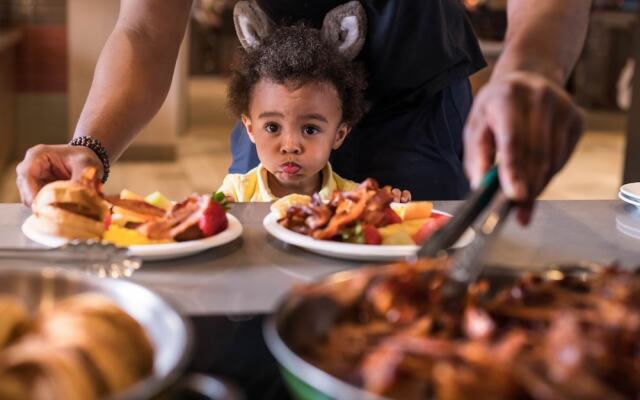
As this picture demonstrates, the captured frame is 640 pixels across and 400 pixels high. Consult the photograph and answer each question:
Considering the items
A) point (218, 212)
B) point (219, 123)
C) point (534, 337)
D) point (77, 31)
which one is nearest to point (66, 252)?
point (218, 212)

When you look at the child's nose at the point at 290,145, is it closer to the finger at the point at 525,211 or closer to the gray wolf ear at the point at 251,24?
the gray wolf ear at the point at 251,24

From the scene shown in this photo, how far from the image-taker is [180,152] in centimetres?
721

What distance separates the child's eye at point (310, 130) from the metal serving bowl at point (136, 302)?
147 centimetres

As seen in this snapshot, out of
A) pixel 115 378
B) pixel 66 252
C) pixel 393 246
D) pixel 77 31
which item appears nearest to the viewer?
pixel 115 378

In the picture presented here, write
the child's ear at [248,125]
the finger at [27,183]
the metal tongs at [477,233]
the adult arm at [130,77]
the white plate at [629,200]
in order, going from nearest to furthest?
1. the metal tongs at [477,233]
2. the finger at [27,183]
3. the white plate at [629,200]
4. the adult arm at [130,77]
5. the child's ear at [248,125]

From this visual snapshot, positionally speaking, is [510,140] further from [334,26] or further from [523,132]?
[334,26]

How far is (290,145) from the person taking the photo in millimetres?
2260

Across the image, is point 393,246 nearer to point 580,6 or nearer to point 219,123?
point 580,6

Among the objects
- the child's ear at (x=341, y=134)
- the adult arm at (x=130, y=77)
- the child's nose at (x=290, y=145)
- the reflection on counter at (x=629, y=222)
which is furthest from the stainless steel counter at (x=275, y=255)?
the child's ear at (x=341, y=134)

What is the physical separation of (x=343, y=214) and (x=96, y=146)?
0.55m

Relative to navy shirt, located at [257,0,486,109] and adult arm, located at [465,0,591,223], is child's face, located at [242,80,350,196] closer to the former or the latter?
navy shirt, located at [257,0,486,109]

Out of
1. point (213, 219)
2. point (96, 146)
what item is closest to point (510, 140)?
point (213, 219)

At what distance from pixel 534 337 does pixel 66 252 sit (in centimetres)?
69

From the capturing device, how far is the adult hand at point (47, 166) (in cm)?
152
